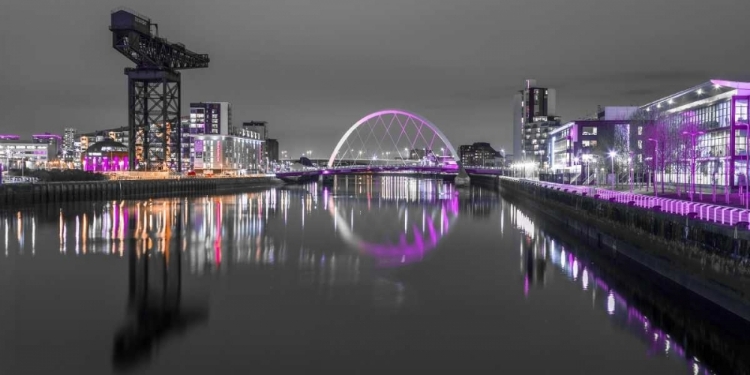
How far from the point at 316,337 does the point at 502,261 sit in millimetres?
12213

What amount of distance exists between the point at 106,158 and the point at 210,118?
4818 centimetres

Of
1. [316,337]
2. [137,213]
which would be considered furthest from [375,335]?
[137,213]

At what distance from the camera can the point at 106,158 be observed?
332 feet

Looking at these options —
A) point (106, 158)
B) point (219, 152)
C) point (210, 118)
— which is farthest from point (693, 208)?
point (210, 118)

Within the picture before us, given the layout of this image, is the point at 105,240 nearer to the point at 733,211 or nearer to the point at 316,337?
the point at 316,337

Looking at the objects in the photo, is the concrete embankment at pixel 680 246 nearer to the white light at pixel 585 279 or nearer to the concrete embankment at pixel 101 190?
the white light at pixel 585 279

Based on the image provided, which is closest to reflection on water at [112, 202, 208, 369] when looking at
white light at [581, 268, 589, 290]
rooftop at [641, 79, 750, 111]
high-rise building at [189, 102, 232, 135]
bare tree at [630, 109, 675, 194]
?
white light at [581, 268, 589, 290]

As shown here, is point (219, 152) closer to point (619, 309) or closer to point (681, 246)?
point (681, 246)

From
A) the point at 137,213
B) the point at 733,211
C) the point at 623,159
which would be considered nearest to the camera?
the point at 733,211

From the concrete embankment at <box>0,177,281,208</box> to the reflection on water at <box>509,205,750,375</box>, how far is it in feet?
122

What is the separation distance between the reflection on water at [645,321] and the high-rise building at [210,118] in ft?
386

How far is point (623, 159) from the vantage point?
53750 mm

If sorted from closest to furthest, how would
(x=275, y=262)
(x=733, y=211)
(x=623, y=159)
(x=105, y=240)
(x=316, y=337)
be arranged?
(x=316, y=337), (x=733, y=211), (x=275, y=262), (x=105, y=240), (x=623, y=159)

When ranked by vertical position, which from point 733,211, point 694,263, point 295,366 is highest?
point 733,211
